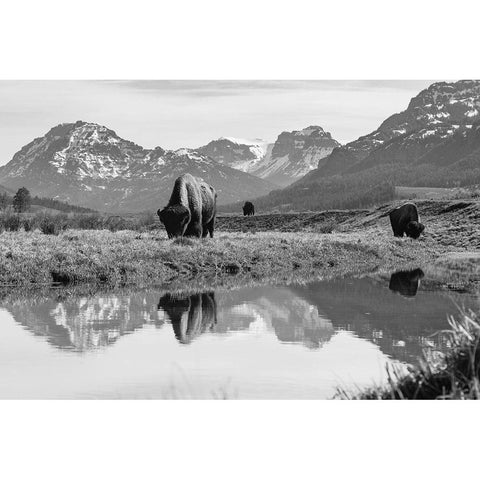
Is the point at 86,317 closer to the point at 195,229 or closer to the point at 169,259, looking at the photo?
the point at 169,259

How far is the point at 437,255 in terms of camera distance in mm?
52188

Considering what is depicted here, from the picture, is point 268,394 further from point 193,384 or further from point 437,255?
point 437,255

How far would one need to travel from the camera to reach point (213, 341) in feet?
59.3

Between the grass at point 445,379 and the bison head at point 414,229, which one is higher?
the grass at point 445,379

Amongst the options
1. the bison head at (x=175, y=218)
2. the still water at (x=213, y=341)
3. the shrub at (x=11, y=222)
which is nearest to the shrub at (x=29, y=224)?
the shrub at (x=11, y=222)

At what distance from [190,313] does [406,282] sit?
12.7 metres

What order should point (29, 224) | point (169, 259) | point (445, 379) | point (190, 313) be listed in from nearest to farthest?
point (445, 379)
point (190, 313)
point (169, 259)
point (29, 224)

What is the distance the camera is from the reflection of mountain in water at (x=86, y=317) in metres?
18.4

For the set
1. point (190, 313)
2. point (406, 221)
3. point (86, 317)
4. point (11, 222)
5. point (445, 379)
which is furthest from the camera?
point (406, 221)

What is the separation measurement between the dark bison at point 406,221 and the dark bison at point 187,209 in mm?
19311

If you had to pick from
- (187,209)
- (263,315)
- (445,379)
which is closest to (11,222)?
(187,209)

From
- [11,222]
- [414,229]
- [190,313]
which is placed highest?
[190,313]

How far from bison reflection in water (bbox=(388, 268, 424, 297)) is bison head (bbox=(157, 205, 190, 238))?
34.1 feet

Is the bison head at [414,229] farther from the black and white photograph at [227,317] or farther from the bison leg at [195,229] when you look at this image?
the bison leg at [195,229]
